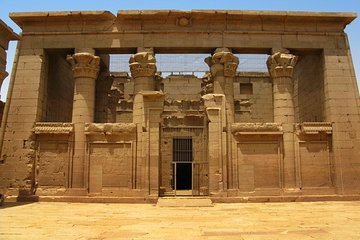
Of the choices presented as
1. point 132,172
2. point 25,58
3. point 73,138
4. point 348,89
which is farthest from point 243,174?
point 25,58

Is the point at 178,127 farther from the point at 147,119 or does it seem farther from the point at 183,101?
the point at 183,101

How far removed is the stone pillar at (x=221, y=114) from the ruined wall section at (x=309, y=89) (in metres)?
3.94

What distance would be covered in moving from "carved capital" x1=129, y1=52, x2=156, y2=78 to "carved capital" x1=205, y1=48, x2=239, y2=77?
257cm

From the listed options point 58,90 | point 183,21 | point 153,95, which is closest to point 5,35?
point 153,95

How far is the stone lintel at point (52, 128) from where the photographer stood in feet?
44.7

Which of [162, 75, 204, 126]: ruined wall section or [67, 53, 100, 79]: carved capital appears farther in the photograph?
[162, 75, 204, 126]: ruined wall section

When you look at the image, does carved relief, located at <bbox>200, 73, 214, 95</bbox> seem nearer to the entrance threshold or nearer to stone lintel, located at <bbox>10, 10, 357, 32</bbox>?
stone lintel, located at <bbox>10, 10, 357, 32</bbox>

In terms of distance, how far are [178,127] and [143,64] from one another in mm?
3008

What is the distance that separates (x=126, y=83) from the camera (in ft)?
66.2

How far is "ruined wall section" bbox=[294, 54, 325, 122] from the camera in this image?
14.9 m

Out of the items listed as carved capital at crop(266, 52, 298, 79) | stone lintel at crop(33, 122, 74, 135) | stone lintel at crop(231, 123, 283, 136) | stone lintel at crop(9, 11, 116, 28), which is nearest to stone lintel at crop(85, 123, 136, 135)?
stone lintel at crop(33, 122, 74, 135)

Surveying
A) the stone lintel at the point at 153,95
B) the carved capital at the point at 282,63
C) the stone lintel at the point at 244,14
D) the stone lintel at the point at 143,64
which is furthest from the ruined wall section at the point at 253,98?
the stone lintel at the point at 143,64

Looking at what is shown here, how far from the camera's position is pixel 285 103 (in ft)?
46.2

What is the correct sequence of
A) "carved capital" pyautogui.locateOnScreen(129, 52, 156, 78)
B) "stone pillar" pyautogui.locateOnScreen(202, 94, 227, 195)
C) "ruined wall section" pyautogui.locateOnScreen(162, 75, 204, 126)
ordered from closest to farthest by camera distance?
"stone pillar" pyautogui.locateOnScreen(202, 94, 227, 195)
"carved capital" pyautogui.locateOnScreen(129, 52, 156, 78)
"ruined wall section" pyautogui.locateOnScreen(162, 75, 204, 126)
